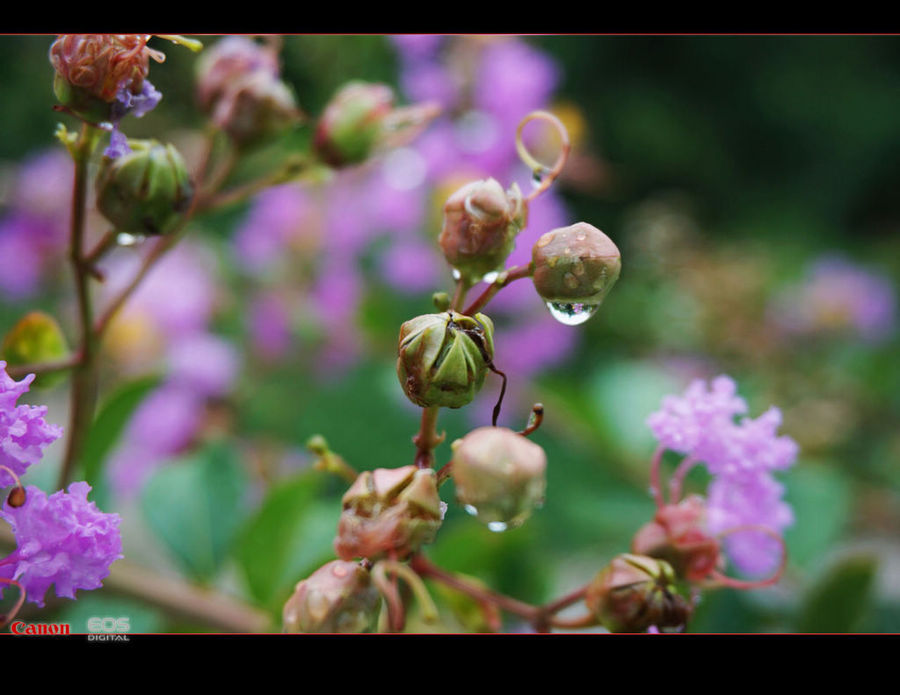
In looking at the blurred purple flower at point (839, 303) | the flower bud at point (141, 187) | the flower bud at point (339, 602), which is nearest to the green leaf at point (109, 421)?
the flower bud at point (141, 187)

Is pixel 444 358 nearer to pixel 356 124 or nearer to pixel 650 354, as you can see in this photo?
pixel 356 124

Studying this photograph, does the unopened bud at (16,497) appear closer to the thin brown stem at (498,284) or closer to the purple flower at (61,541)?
the purple flower at (61,541)

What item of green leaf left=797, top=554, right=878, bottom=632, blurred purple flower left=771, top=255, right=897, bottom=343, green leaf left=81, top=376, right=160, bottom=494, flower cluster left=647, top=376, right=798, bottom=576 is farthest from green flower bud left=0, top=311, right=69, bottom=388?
blurred purple flower left=771, top=255, right=897, bottom=343

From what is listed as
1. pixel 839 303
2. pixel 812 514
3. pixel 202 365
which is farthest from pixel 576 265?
pixel 839 303

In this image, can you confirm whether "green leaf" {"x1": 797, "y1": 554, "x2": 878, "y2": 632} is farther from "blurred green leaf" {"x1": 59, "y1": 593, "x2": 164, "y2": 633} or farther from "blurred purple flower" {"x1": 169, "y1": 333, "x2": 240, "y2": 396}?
"blurred purple flower" {"x1": 169, "y1": 333, "x2": 240, "y2": 396}

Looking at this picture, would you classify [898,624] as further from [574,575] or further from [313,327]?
[313,327]
